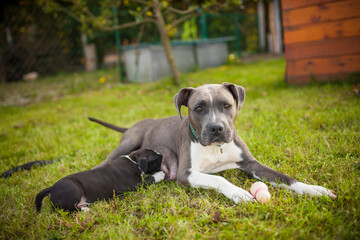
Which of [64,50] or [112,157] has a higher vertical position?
[64,50]

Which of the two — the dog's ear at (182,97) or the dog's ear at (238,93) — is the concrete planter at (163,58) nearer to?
the dog's ear at (182,97)

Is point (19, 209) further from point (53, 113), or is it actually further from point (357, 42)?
point (357, 42)

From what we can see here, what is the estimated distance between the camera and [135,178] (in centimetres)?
335

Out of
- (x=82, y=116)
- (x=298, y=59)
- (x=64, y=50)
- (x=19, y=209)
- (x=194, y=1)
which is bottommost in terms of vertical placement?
(x=19, y=209)

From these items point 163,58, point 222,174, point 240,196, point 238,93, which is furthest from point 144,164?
point 163,58

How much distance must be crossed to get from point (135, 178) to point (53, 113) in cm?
520

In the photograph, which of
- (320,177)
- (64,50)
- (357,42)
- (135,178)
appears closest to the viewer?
(320,177)

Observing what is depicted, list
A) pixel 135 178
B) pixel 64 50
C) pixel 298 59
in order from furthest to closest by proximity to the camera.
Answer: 1. pixel 64 50
2. pixel 298 59
3. pixel 135 178

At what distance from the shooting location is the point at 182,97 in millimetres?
3469

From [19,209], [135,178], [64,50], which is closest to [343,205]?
[135,178]

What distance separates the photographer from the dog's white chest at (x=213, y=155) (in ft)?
10.6

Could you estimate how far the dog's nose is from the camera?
114 inches

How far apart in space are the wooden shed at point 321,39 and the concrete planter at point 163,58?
5.07 metres

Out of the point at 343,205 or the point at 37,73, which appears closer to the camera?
the point at 343,205
